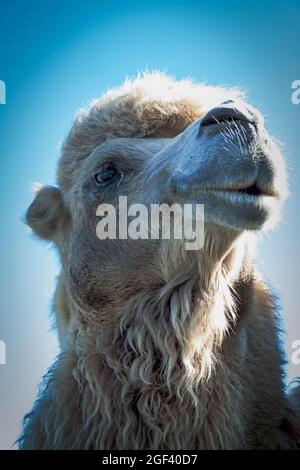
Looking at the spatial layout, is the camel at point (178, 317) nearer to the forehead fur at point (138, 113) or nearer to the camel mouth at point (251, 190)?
the camel mouth at point (251, 190)

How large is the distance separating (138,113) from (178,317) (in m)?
1.40

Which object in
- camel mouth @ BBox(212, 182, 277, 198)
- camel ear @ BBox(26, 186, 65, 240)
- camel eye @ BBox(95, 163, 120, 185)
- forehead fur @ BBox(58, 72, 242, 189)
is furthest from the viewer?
camel ear @ BBox(26, 186, 65, 240)

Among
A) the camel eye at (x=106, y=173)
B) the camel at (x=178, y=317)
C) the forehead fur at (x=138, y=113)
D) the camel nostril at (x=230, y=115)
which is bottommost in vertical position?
the camel at (x=178, y=317)

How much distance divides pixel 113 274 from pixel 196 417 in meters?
0.90

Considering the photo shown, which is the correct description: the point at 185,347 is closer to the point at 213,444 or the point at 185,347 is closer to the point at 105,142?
the point at 213,444

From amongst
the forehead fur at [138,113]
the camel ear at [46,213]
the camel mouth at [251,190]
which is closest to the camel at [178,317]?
the camel mouth at [251,190]

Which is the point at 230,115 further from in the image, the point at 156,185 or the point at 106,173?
the point at 106,173

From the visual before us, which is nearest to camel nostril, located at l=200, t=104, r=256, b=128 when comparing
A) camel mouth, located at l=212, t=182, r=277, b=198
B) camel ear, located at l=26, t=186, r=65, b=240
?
camel mouth, located at l=212, t=182, r=277, b=198

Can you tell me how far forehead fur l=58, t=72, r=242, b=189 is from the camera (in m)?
4.60

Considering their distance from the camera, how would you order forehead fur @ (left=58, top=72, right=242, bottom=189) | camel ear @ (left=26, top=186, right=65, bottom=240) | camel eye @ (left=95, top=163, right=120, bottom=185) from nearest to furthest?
1. camel eye @ (left=95, top=163, right=120, bottom=185)
2. forehead fur @ (left=58, top=72, right=242, bottom=189)
3. camel ear @ (left=26, top=186, right=65, bottom=240)

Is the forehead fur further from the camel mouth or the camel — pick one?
the camel mouth

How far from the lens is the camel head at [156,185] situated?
11.2 ft
